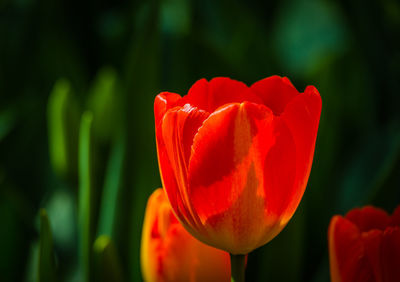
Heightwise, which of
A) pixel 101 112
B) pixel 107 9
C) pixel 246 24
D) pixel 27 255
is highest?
pixel 107 9

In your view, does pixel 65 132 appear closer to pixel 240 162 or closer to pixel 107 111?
pixel 107 111

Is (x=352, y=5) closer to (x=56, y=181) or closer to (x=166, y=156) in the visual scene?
(x=56, y=181)

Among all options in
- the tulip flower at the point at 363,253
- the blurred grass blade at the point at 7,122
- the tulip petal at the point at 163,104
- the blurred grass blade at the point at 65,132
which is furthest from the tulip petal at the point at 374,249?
the blurred grass blade at the point at 7,122

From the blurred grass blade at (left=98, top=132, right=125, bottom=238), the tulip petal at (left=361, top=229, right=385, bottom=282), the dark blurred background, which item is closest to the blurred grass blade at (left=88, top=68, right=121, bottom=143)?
the dark blurred background

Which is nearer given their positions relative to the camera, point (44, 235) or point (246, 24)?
point (44, 235)

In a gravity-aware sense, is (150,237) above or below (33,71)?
below

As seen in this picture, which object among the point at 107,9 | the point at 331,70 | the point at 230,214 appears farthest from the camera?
the point at 107,9

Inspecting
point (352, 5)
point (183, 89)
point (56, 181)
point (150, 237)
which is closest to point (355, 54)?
point (352, 5)
